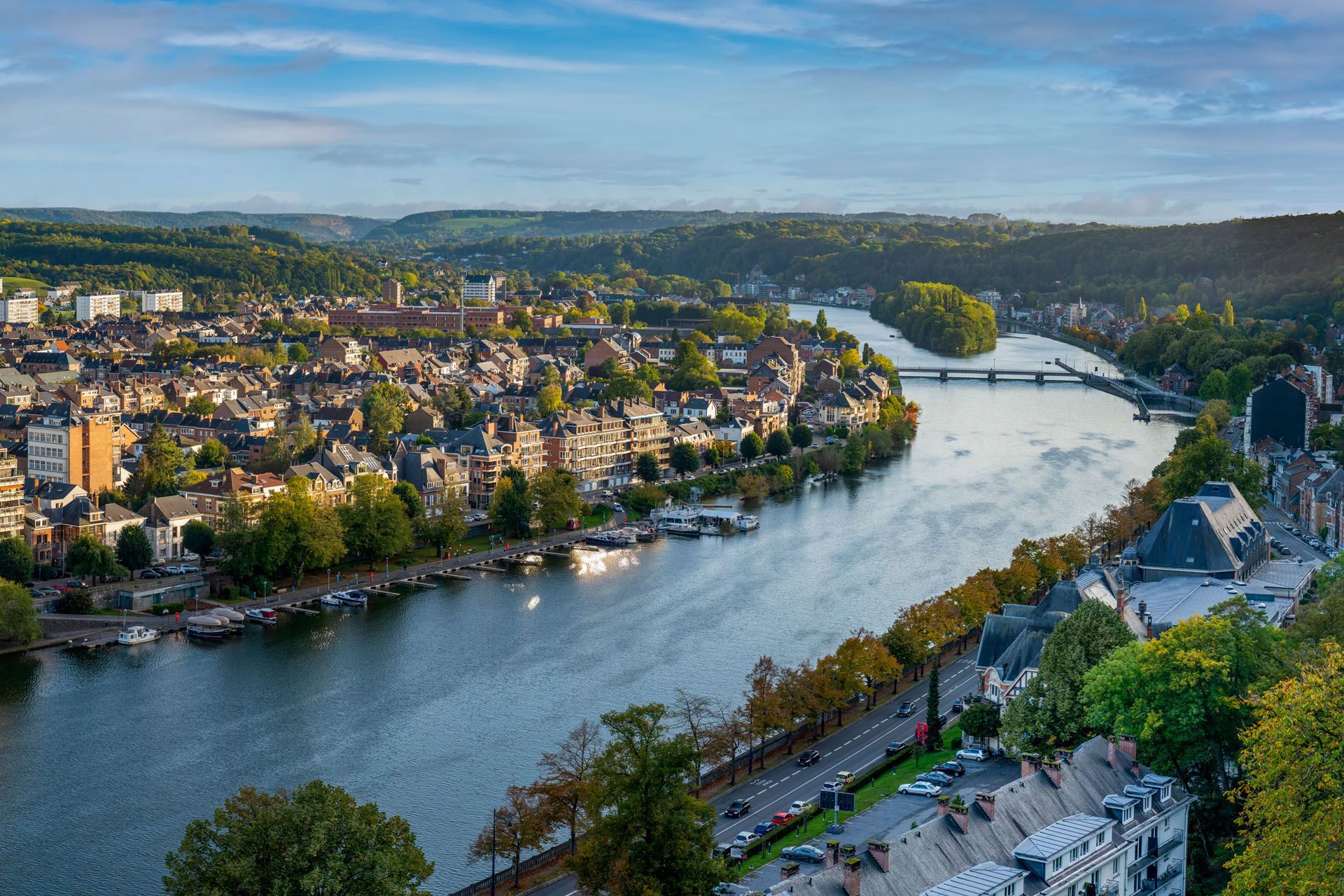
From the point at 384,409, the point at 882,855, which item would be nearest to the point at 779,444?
the point at 384,409

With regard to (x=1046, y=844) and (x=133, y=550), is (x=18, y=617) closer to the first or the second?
(x=133, y=550)

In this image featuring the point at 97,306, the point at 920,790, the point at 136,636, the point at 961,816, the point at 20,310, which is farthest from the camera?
the point at 97,306

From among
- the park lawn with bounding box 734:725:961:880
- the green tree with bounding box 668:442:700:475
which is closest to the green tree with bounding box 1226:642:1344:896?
the park lawn with bounding box 734:725:961:880

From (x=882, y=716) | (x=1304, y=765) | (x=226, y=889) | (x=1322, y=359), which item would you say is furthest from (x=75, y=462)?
(x=1322, y=359)

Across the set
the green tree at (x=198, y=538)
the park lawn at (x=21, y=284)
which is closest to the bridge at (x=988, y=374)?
the green tree at (x=198, y=538)

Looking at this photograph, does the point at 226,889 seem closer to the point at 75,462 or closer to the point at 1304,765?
the point at 1304,765

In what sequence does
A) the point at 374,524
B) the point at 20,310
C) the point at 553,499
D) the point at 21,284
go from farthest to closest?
the point at 21,284 → the point at 20,310 → the point at 553,499 → the point at 374,524
